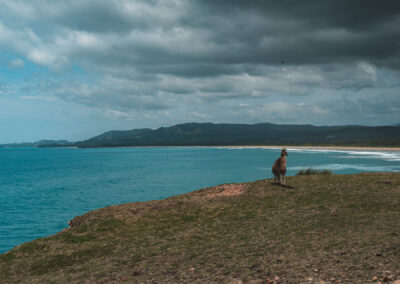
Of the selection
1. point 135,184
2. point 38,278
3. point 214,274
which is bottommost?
point 135,184

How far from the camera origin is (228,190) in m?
19.9

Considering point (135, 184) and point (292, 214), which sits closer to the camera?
point (292, 214)

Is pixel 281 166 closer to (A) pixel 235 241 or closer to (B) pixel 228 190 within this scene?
(B) pixel 228 190

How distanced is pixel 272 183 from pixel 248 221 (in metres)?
7.42

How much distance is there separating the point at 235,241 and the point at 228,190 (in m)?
8.75

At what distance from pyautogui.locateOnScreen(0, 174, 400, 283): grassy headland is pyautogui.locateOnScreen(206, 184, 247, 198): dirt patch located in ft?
0.62

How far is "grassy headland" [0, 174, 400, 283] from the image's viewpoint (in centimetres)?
795

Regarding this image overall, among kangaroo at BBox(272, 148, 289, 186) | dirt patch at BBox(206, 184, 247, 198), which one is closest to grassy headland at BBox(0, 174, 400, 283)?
dirt patch at BBox(206, 184, 247, 198)

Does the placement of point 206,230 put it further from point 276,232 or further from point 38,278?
point 38,278

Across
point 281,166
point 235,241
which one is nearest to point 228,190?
point 281,166

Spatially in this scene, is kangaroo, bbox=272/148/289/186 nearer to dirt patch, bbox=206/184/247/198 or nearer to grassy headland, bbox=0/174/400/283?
grassy headland, bbox=0/174/400/283

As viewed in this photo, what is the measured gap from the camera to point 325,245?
9.46 metres

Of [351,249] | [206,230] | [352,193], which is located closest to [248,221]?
[206,230]

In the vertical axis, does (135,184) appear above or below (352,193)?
below
